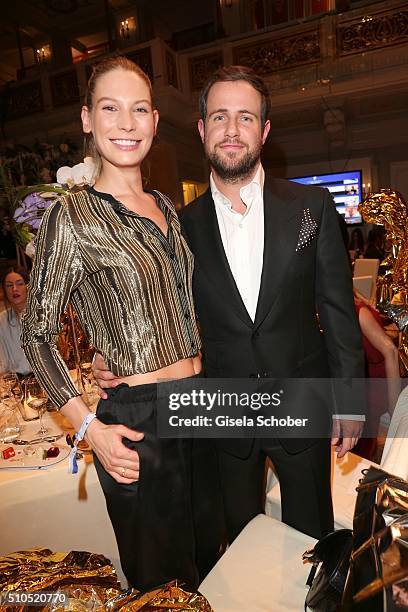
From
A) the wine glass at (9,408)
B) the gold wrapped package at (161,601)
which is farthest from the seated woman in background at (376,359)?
the gold wrapped package at (161,601)

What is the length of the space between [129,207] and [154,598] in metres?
0.84

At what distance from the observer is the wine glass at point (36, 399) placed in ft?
5.82

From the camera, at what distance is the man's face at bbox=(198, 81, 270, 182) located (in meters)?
1.37

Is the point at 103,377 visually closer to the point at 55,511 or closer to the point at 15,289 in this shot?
the point at 55,511

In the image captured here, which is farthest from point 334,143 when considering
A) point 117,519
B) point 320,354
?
point 117,519

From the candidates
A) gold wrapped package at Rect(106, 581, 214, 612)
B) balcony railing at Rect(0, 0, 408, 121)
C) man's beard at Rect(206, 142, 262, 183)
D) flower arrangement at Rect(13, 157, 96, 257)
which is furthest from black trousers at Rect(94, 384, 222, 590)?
balcony railing at Rect(0, 0, 408, 121)

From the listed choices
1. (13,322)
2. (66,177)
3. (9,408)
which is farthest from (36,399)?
(13,322)

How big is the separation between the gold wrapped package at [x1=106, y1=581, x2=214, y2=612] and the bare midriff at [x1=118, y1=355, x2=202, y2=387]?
0.45 metres

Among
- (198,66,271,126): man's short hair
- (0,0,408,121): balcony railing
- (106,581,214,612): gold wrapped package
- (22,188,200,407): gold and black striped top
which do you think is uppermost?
(0,0,408,121): balcony railing

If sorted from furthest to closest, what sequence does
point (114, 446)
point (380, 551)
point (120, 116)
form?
point (120, 116) → point (114, 446) → point (380, 551)

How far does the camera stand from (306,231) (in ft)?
4.55

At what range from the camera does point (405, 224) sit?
3.84 ft

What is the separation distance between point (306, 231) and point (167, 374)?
651mm

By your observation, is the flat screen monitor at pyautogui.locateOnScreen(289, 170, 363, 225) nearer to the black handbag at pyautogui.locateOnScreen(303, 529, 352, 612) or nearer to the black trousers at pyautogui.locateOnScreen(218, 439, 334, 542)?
the black trousers at pyautogui.locateOnScreen(218, 439, 334, 542)
